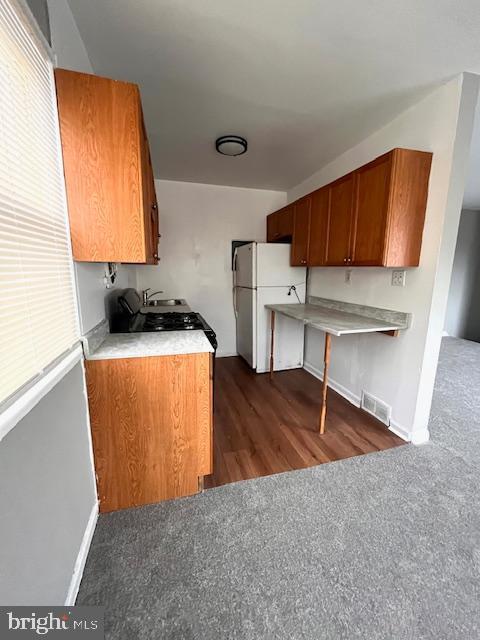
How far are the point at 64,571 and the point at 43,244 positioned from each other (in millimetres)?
1205

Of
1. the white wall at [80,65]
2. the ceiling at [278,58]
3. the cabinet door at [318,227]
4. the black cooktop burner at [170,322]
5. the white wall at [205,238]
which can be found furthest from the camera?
the white wall at [205,238]

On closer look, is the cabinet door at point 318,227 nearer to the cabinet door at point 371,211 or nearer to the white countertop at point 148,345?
the cabinet door at point 371,211

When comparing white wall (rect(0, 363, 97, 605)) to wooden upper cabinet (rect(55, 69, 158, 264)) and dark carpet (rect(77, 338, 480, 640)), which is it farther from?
wooden upper cabinet (rect(55, 69, 158, 264))

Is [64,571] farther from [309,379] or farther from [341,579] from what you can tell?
[309,379]

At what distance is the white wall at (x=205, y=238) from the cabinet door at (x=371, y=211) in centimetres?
197

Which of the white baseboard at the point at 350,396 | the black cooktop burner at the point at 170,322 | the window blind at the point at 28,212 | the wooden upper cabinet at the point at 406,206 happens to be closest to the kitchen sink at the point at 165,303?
the black cooktop burner at the point at 170,322

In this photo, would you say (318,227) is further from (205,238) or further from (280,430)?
(280,430)

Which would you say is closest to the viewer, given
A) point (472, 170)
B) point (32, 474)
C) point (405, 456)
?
point (32, 474)

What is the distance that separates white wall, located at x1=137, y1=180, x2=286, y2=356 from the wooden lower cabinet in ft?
8.15

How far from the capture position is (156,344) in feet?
5.05

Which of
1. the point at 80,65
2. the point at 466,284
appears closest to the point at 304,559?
the point at 80,65

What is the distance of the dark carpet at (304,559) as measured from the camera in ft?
3.29

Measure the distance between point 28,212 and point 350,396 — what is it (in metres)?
2.84

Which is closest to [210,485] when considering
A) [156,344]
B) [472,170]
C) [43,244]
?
[156,344]
